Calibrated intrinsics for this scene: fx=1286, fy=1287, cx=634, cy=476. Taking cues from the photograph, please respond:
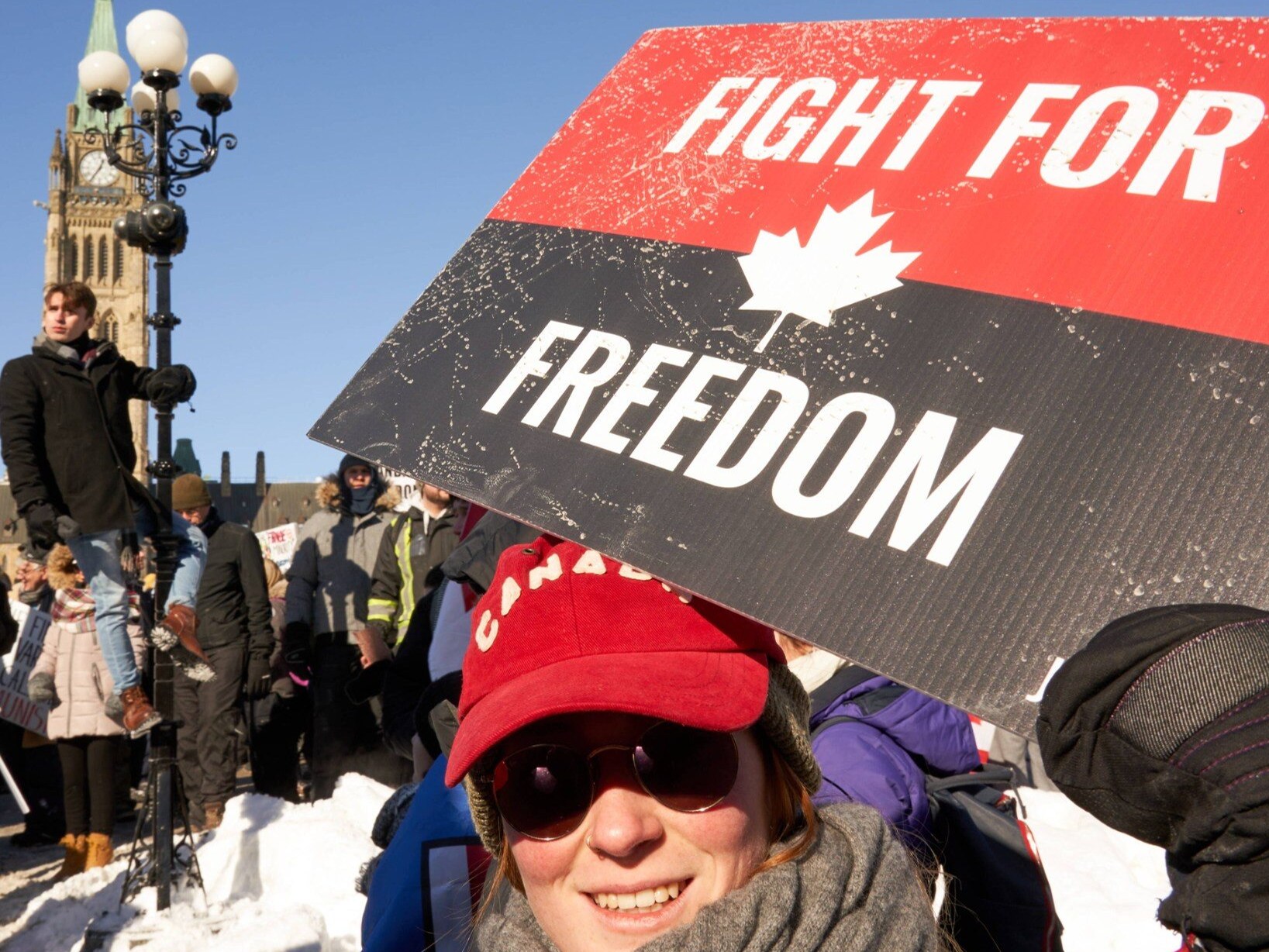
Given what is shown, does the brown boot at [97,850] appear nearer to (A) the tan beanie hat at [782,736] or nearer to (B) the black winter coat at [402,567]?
(B) the black winter coat at [402,567]

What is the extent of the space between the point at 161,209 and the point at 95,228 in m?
82.9

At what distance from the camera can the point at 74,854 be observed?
739 cm

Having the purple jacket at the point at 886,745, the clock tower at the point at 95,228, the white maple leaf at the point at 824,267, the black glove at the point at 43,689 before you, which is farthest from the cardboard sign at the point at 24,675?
the clock tower at the point at 95,228

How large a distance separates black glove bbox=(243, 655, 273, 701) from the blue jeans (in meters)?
1.52

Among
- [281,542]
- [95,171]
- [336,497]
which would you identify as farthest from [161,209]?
[95,171]

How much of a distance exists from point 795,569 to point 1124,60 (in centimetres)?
61

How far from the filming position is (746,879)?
1.49 meters

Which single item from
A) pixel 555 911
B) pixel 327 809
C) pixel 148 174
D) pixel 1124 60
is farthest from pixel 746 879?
pixel 148 174

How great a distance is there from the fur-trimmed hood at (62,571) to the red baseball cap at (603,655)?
272 inches

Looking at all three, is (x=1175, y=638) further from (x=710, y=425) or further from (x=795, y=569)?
(x=710, y=425)

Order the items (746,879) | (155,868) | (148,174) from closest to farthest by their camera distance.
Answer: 1. (746,879)
2. (155,868)
3. (148,174)

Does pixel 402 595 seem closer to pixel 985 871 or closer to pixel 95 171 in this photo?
pixel 985 871

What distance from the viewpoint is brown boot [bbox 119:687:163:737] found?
6324 mm

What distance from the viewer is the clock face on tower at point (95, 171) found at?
7938 cm
